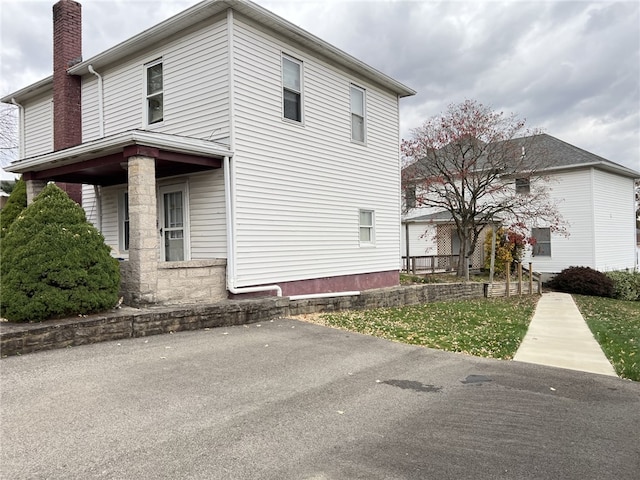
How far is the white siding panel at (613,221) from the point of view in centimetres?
2422

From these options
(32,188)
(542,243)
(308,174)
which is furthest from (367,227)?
(542,243)

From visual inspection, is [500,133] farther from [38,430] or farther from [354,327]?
[38,430]

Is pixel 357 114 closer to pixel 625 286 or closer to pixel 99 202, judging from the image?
pixel 99 202

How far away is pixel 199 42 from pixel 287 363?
784 centimetres

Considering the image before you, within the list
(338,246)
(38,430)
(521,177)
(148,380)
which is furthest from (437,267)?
(38,430)

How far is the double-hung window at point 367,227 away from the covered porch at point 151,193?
544 centimetres

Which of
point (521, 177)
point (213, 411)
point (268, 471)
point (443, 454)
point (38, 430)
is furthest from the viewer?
point (521, 177)

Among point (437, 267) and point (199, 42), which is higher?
point (199, 42)

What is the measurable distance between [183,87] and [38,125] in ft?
24.7

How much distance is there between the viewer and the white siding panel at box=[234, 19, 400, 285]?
10.4 meters

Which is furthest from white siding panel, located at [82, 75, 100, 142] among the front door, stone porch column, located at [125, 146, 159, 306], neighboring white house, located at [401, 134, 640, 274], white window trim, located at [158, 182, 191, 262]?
neighboring white house, located at [401, 134, 640, 274]

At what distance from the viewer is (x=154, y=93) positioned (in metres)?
11.7

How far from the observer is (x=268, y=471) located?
10.7ft

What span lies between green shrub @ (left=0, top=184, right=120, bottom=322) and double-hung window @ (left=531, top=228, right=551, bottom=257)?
2310cm
